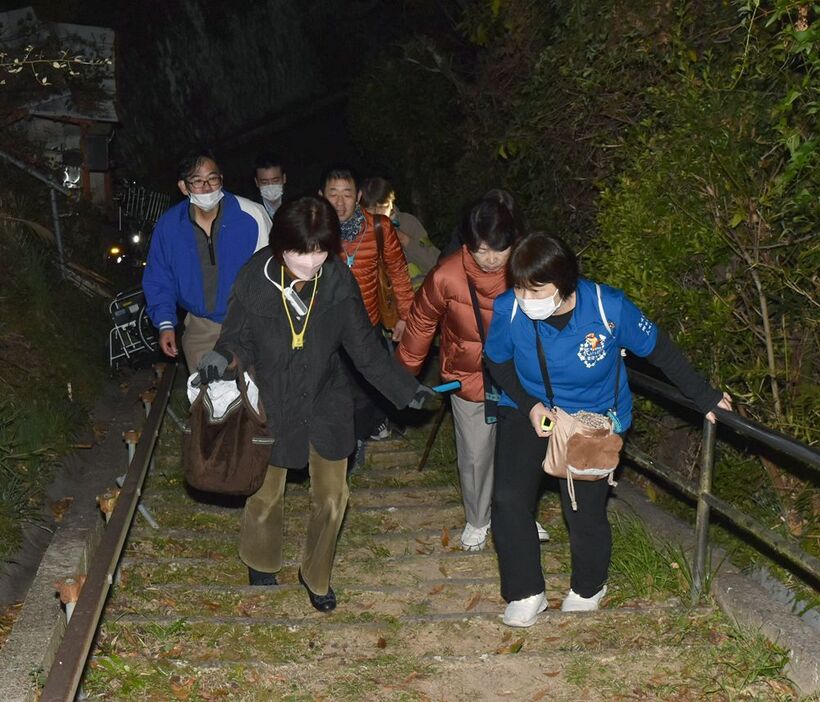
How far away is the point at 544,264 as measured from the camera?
3924 mm

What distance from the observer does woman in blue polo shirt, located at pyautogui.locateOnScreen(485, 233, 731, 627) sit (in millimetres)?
4016

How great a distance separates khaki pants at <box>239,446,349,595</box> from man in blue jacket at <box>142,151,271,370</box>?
121 centimetres

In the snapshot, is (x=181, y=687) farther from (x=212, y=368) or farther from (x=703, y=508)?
(x=703, y=508)

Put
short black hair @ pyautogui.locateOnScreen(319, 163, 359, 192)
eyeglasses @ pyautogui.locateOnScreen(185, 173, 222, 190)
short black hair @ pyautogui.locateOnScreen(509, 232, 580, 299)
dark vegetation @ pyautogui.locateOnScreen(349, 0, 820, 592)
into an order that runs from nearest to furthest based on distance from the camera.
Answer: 1. short black hair @ pyautogui.locateOnScreen(509, 232, 580, 299)
2. dark vegetation @ pyautogui.locateOnScreen(349, 0, 820, 592)
3. eyeglasses @ pyautogui.locateOnScreen(185, 173, 222, 190)
4. short black hair @ pyautogui.locateOnScreen(319, 163, 359, 192)

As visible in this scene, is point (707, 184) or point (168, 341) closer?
point (707, 184)

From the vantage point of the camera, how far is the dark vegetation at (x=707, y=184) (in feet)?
15.6

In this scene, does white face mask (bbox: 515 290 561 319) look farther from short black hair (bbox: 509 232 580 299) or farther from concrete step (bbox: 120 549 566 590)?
concrete step (bbox: 120 549 566 590)

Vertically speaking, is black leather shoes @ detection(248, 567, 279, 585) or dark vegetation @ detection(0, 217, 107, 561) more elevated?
black leather shoes @ detection(248, 567, 279, 585)

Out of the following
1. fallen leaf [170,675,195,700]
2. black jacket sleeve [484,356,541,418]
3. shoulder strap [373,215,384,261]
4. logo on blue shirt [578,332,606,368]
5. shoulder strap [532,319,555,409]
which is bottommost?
fallen leaf [170,675,195,700]

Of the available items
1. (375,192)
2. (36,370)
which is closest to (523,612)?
(375,192)

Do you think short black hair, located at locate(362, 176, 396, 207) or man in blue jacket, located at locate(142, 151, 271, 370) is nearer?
man in blue jacket, located at locate(142, 151, 271, 370)

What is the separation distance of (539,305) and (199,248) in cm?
232

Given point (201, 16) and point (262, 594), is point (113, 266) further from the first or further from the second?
point (201, 16)

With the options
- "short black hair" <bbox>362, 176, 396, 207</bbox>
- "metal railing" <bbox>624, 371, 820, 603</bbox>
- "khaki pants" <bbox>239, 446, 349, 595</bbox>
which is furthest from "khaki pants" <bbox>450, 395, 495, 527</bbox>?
"short black hair" <bbox>362, 176, 396, 207</bbox>
